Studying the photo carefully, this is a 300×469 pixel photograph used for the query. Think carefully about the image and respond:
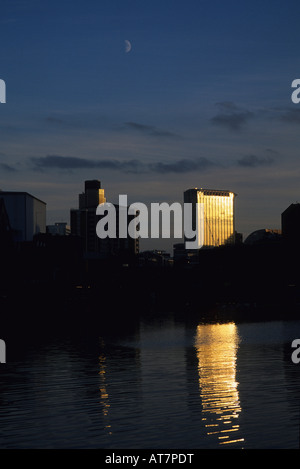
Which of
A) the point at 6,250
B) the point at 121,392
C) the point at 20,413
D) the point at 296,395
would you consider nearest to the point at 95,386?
the point at 121,392

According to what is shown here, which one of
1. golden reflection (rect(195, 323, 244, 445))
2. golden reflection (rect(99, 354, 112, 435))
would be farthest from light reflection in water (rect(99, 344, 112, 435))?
golden reflection (rect(195, 323, 244, 445))

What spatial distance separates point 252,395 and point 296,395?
8.06 feet

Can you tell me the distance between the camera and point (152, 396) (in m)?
39.7

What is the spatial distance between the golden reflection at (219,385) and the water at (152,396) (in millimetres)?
56

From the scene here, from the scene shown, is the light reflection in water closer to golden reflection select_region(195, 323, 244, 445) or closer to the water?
the water

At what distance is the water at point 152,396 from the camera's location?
29.5 metres

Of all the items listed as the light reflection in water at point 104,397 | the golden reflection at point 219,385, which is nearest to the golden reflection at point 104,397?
the light reflection in water at point 104,397

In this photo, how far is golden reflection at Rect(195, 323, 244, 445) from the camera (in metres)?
31.0

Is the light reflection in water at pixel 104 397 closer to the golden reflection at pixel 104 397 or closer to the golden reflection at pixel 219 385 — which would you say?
the golden reflection at pixel 104 397

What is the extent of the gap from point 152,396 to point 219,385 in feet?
17.5

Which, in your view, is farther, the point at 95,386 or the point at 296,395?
the point at 95,386
